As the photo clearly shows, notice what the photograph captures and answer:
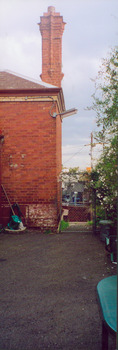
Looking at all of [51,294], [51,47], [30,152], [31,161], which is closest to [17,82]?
[30,152]

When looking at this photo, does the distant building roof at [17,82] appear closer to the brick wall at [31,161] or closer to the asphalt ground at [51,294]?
the brick wall at [31,161]

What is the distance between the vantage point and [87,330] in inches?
108

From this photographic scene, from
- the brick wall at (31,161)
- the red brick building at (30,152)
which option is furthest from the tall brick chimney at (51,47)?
the brick wall at (31,161)

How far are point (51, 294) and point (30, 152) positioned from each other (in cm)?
552

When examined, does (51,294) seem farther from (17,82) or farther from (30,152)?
(17,82)

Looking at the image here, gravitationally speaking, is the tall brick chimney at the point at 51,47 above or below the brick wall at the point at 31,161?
above

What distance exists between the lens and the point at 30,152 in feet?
28.0

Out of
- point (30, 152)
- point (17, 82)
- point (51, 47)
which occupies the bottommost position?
point (30, 152)

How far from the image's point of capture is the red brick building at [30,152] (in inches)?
333

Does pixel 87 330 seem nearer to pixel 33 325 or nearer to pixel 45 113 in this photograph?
pixel 33 325

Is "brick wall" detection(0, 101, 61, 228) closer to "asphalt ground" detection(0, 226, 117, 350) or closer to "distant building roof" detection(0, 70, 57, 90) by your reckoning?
"distant building roof" detection(0, 70, 57, 90)

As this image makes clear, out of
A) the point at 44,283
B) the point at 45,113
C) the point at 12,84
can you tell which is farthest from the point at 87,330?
the point at 12,84

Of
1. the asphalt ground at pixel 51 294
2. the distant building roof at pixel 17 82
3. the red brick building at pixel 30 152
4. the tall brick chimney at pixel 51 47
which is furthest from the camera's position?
the tall brick chimney at pixel 51 47

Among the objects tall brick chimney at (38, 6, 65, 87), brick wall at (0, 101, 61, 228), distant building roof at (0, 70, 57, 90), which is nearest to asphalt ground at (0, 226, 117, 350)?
brick wall at (0, 101, 61, 228)
